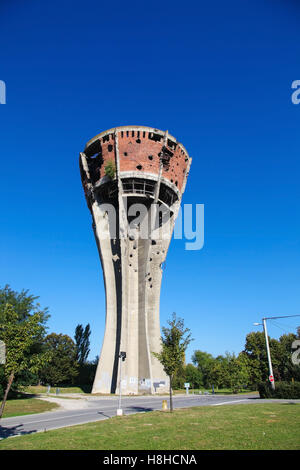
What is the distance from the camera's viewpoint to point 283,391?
Result: 22500 millimetres

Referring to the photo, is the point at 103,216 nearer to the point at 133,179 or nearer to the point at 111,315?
the point at 133,179

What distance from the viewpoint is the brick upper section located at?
35.7m

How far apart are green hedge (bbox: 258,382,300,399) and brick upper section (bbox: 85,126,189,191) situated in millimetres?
24794

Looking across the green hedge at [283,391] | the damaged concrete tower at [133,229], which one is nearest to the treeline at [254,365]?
the damaged concrete tower at [133,229]

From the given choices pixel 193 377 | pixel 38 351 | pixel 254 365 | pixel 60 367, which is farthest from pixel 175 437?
pixel 193 377

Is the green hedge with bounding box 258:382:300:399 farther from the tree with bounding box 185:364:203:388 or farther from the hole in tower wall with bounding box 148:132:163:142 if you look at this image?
the tree with bounding box 185:364:203:388

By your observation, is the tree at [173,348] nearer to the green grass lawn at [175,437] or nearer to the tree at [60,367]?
the green grass lawn at [175,437]

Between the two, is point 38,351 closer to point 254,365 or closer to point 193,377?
point 254,365

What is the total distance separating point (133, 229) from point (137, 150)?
1008 centimetres

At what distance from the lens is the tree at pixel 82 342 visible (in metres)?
57.0

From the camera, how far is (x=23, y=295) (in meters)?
29.4
